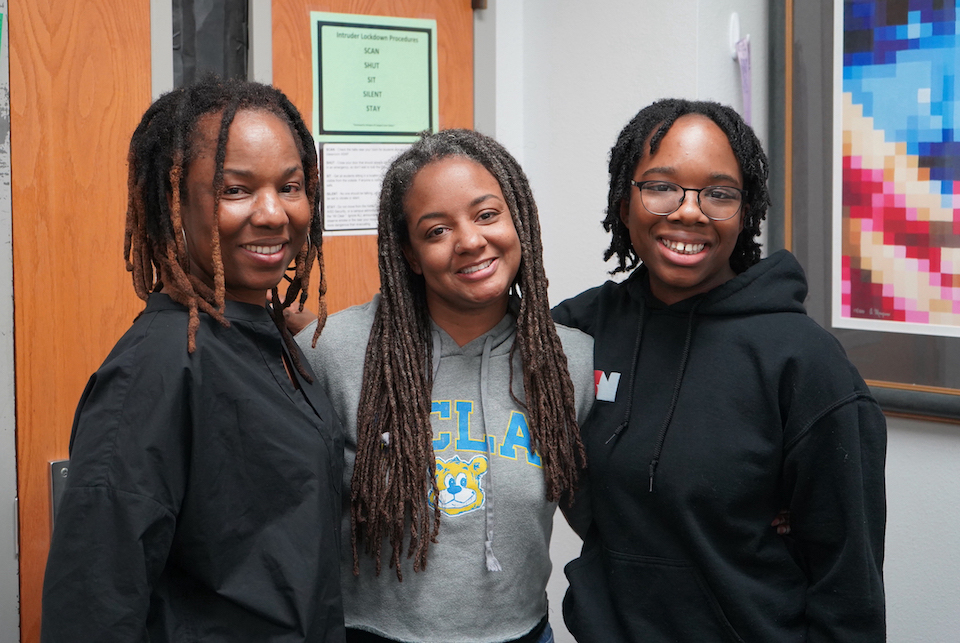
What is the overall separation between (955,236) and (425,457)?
123cm

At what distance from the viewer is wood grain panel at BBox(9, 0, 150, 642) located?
1.64 m

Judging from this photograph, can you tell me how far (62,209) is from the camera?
1681mm

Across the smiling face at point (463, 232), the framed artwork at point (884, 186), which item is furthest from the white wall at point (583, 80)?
the smiling face at point (463, 232)

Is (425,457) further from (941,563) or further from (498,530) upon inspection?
(941,563)

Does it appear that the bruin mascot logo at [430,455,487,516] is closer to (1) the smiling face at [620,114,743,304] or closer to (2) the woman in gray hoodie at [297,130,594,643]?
(2) the woman in gray hoodie at [297,130,594,643]

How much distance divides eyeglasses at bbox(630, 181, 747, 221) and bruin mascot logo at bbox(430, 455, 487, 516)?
0.48 meters

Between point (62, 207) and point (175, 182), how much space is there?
0.71 m

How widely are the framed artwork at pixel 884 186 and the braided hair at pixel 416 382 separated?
869 millimetres

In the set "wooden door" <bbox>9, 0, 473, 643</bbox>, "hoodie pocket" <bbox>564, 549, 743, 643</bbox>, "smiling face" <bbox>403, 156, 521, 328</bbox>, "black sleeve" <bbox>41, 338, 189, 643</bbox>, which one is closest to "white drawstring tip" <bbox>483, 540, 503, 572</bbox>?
"hoodie pocket" <bbox>564, 549, 743, 643</bbox>

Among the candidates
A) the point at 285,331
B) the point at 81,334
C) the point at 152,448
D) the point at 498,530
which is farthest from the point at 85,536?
the point at 81,334

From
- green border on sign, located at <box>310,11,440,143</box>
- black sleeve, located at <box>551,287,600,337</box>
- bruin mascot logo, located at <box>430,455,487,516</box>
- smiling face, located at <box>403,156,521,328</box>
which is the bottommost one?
bruin mascot logo, located at <box>430,455,487,516</box>

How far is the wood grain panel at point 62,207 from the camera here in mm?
1645

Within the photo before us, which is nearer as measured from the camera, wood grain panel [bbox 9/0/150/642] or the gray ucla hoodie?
the gray ucla hoodie

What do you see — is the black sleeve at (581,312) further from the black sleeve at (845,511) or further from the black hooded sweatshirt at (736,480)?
the black sleeve at (845,511)
